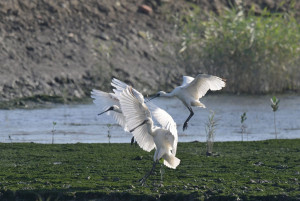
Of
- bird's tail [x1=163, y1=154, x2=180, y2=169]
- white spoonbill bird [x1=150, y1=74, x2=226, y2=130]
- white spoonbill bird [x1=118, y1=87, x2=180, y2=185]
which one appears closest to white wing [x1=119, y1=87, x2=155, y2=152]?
white spoonbill bird [x1=118, y1=87, x2=180, y2=185]

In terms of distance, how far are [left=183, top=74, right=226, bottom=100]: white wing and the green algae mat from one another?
0.95 metres

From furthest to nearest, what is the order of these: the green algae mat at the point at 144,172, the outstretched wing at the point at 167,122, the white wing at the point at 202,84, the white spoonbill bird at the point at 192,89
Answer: the white spoonbill bird at the point at 192,89 → the white wing at the point at 202,84 → the outstretched wing at the point at 167,122 → the green algae mat at the point at 144,172

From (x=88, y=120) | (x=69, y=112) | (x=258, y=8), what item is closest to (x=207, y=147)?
(x=88, y=120)

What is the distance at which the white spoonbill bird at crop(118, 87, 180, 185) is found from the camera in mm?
9750

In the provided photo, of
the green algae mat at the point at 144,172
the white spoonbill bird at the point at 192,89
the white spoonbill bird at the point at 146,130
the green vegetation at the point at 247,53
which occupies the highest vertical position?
the green vegetation at the point at 247,53

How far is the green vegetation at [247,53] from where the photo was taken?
22.5 metres

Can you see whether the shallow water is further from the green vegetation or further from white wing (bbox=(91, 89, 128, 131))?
the green vegetation

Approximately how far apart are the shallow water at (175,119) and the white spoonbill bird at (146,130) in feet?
8.95

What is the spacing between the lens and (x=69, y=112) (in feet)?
63.3

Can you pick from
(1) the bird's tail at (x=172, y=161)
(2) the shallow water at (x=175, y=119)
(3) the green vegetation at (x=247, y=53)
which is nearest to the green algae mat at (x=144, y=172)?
(1) the bird's tail at (x=172, y=161)

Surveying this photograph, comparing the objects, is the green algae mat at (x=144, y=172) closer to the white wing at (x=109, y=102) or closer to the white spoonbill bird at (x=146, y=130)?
the white spoonbill bird at (x=146, y=130)

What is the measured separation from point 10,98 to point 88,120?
3.40 metres

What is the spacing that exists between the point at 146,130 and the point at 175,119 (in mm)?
8230

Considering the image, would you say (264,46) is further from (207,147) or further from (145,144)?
(145,144)
